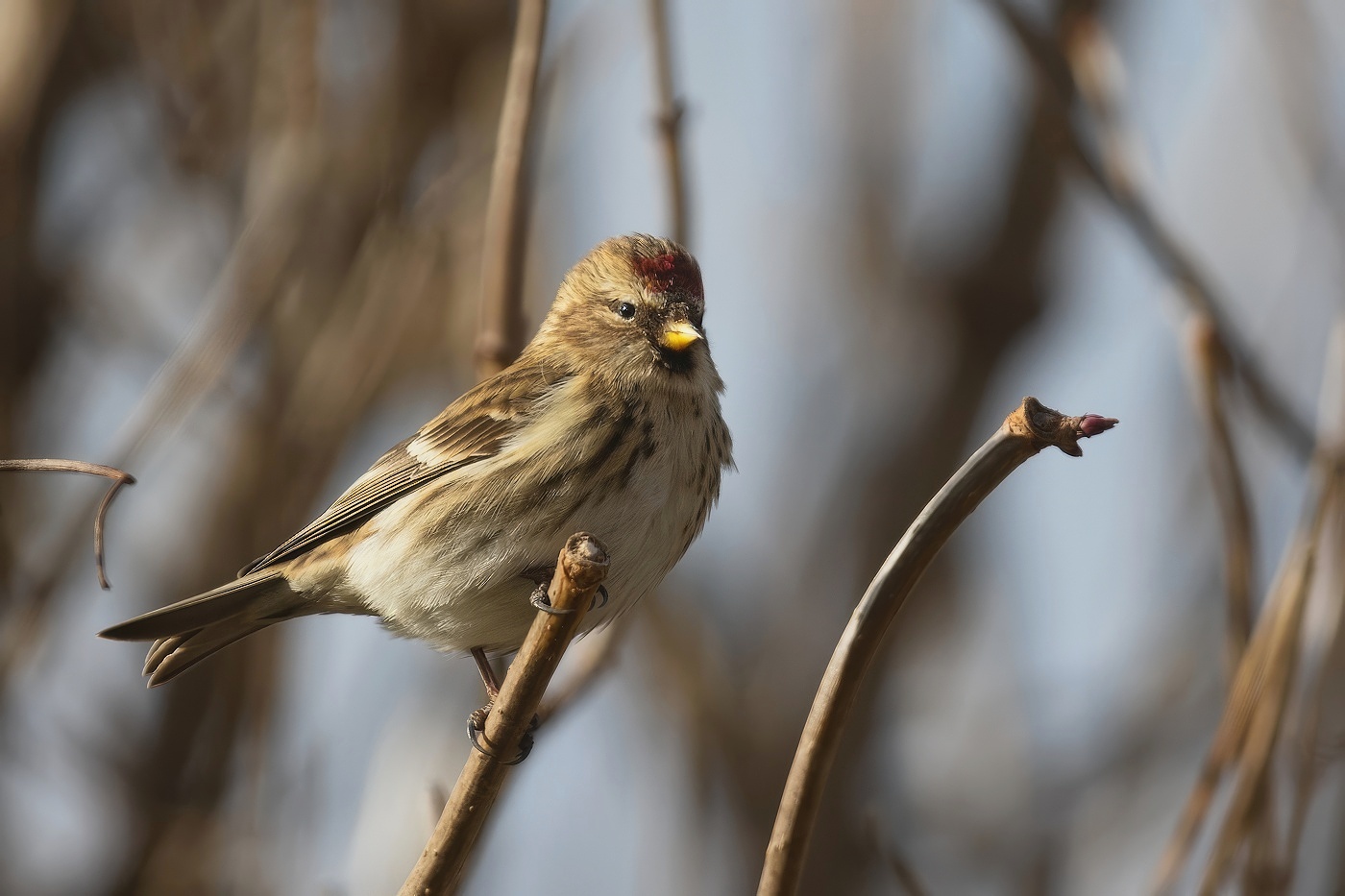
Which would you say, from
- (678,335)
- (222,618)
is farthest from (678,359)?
(222,618)

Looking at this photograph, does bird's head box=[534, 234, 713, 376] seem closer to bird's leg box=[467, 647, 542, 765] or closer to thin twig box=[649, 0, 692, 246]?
thin twig box=[649, 0, 692, 246]

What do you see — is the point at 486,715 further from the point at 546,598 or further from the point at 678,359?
the point at 678,359

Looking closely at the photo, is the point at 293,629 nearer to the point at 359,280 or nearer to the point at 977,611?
the point at 359,280

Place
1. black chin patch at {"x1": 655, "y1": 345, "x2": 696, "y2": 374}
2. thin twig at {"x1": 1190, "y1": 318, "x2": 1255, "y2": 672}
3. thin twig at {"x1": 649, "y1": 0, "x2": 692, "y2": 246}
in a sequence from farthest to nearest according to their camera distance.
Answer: black chin patch at {"x1": 655, "y1": 345, "x2": 696, "y2": 374} < thin twig at {"x1": 649, "y1": 0, "x2": 692, "y2": 246} < thin twig at {"x1": 1190, "y1": 318, "x2": 1255, "y2": 672}

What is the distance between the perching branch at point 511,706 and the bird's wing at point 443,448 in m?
1.20

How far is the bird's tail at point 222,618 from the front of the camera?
11.4 ft

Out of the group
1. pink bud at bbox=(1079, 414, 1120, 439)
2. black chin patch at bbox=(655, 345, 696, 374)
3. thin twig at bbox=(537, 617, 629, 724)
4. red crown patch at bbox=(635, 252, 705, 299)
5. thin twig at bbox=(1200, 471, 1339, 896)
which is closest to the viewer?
pink bud at bbox=(1079, 414, 1120, 439)

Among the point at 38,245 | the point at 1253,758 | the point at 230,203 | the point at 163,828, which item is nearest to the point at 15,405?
the point at 38,245

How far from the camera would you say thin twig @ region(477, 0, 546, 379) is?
10.4 feet

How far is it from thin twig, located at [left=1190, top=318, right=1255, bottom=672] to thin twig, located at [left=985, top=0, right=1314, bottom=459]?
0.09 m

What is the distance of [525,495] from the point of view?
3.17m

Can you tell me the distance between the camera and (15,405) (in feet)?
16.1

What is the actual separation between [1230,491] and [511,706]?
4.68 feet

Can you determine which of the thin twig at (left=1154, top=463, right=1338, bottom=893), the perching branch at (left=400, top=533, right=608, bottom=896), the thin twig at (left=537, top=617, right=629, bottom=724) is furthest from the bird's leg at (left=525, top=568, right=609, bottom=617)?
the thin twig at (left=1154, top=463, right=1338, bottom=893)
